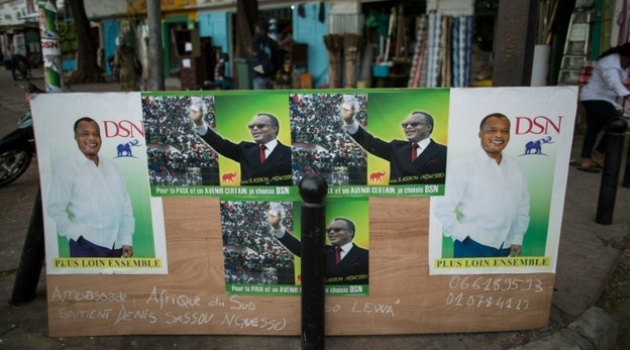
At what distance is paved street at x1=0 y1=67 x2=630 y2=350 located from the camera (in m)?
2.87

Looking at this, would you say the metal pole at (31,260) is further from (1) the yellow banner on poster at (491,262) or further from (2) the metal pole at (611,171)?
(2) the metal pole at (611,171)

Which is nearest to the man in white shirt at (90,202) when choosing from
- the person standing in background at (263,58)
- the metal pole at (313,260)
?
the metal pole at (313,260)

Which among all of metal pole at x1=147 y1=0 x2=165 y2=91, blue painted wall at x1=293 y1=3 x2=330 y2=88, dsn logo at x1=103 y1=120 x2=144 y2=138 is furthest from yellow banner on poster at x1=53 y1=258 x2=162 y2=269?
blue painted wall at x1=293 y1=3 x2=330 y2=88

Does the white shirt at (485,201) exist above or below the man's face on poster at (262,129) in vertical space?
below

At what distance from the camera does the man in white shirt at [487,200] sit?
2.67 m

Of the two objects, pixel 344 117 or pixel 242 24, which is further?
pixel 242 24

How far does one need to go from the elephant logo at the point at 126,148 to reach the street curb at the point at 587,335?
2.37 m

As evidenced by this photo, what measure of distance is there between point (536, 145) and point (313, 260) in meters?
1.33

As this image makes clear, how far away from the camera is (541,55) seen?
29.6 ft

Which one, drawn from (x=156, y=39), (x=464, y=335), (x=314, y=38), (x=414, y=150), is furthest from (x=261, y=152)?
(x=314, y=38)

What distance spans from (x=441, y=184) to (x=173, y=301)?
164 centimetres

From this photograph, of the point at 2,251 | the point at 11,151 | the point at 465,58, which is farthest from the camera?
the point at 465,58

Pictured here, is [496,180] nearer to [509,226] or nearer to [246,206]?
[509,226]

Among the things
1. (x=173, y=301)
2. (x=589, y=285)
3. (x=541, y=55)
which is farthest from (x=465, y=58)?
(x=173, y=301)
